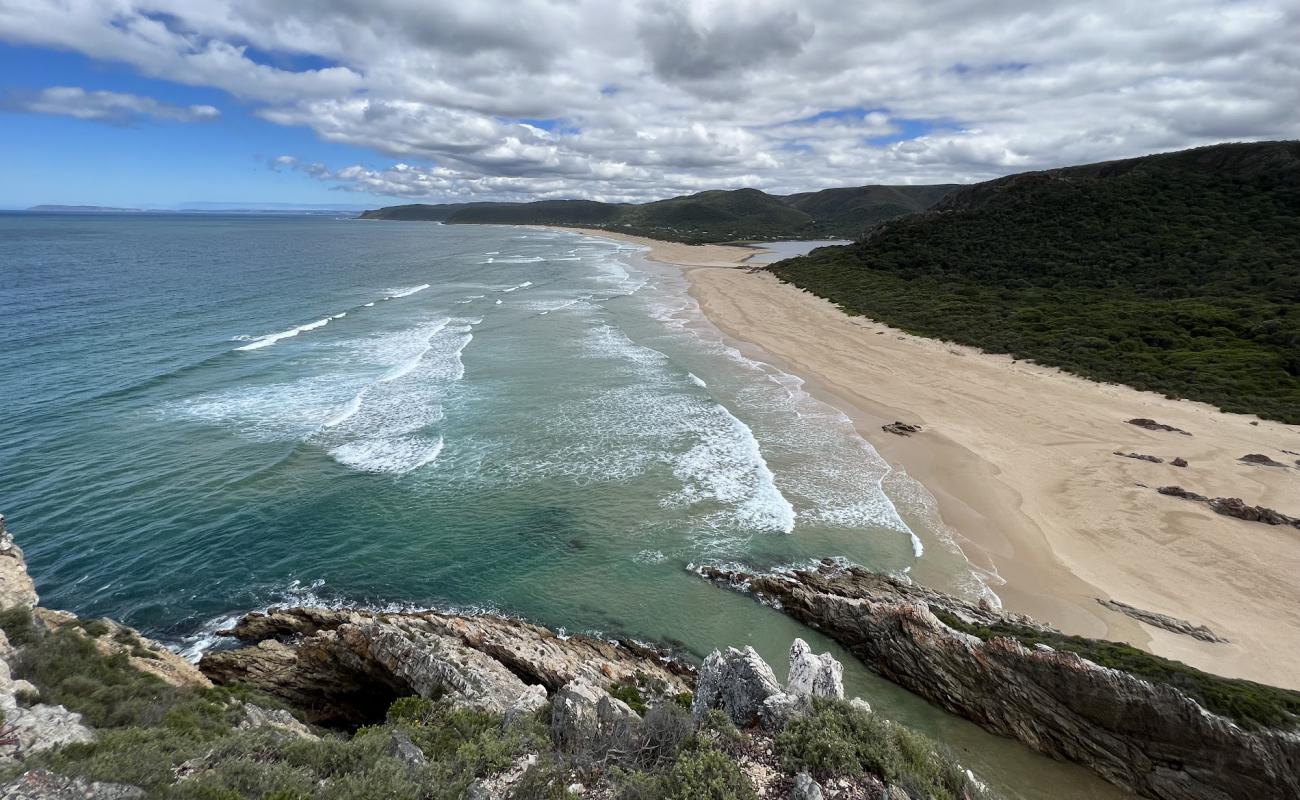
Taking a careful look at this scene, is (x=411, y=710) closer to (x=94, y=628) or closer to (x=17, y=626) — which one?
(x=17, y=626)

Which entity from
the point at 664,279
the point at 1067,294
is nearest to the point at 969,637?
the point at 1067,294

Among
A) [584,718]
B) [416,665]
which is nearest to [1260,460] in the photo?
[584,718]

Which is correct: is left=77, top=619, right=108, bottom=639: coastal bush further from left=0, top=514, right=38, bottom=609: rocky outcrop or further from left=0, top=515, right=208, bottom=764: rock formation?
left=0, top=514, right=38, bottom=609: rocky outcrop

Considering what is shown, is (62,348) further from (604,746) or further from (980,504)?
(980,504)

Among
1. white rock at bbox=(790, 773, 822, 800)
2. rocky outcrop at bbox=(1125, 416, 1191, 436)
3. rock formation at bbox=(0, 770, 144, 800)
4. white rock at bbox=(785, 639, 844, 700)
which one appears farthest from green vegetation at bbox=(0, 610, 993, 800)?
rocky outcrop at bbox=(1125, 416, 1191, 436)

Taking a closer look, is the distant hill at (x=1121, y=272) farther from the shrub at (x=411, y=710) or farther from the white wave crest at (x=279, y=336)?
the white wave crest at (x=279, y=336)

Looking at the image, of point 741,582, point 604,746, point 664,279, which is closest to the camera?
point 604,746

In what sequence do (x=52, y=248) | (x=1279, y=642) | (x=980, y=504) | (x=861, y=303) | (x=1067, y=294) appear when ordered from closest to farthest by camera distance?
(x=1279, y=642) < (x=980, y=504) < (x=1067, y=294) < (x=861, y=303) < (x=52, y=248)
